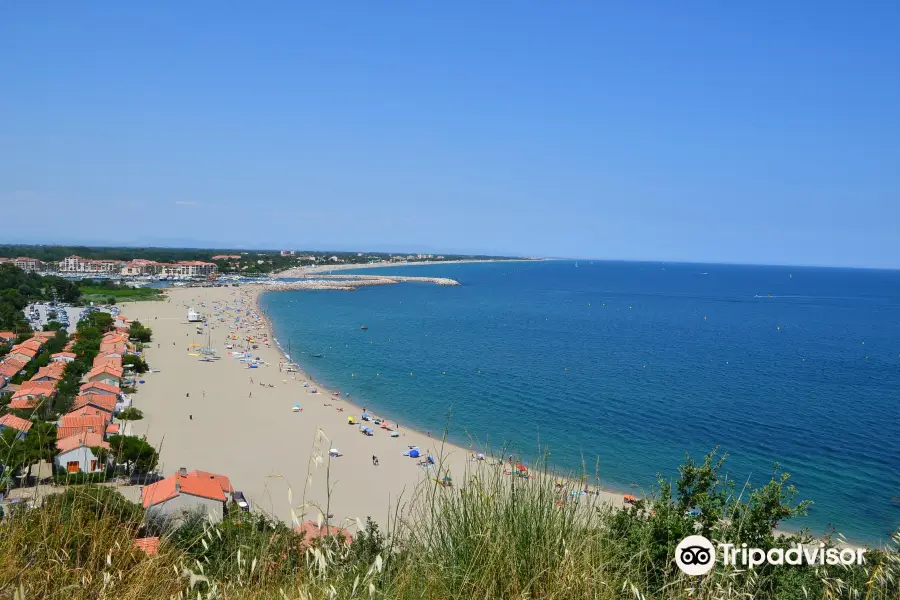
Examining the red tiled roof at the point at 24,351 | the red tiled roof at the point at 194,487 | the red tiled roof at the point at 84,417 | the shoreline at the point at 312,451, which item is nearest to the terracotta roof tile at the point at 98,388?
the shoreline at the point at 312,451

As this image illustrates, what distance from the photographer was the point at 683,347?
4134cm

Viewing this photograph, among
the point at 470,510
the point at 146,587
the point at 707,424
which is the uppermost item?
the point at 470,510

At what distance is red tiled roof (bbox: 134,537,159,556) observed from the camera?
102 inches

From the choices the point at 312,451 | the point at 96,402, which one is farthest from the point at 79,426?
the point at 312,451

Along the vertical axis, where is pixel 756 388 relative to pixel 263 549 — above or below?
below

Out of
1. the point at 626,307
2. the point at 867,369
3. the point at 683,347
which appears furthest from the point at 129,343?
the point at 626,307

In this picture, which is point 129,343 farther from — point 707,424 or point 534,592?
point 534,592

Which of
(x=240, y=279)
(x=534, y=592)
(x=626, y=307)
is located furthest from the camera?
(x=240, y=279)

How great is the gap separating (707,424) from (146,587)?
24.4 meters

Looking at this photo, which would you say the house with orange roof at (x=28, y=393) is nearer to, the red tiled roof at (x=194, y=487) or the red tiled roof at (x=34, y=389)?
the red tiled roof at (x=34, y=389)

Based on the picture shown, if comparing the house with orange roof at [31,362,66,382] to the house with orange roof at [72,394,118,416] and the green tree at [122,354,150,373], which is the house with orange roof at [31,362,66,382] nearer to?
the house with orange roof at [72,394,118,416]

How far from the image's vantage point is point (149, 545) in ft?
9.09

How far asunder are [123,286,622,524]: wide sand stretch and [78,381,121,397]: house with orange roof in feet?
4.88

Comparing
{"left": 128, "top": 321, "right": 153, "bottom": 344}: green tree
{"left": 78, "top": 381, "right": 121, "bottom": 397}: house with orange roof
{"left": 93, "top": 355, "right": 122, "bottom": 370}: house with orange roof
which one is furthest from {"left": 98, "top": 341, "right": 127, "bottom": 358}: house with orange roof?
{"left": 128, "top": 321, "right": 153, "bottom": 344}: green tree
